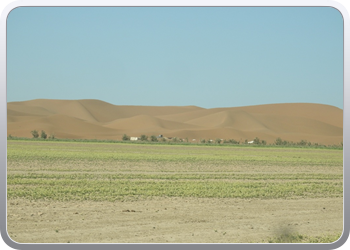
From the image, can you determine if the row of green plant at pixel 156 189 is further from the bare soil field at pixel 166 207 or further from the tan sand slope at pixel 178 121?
the tan sand slope at pixel 178 121

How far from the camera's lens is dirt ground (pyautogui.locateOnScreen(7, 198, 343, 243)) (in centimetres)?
825

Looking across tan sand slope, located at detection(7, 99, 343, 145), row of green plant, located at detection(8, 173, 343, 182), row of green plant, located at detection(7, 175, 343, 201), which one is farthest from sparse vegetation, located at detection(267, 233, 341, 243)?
tan sand slope, located at detection(7, 99, 343, 145)

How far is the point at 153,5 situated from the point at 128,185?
368 inches

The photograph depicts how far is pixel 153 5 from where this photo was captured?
6469 millimetres

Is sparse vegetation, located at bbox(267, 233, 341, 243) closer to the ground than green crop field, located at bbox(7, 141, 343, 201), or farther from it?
closer to the ground

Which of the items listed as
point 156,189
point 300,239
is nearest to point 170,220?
point 300,239

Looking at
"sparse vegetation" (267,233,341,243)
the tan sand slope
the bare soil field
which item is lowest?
"sparse vegetation" (267,233,341,243)

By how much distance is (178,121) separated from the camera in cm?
11731

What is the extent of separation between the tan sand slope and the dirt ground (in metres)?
68.4

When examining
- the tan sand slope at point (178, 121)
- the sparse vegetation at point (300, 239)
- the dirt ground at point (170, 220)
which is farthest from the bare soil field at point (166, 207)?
the tan sand slope at point (178, 121)

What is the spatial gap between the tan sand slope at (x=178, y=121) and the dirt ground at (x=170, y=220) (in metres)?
68.4

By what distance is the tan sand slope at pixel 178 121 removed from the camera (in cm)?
8800

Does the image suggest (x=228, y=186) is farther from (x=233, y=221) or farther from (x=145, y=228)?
(x=145, y=228)

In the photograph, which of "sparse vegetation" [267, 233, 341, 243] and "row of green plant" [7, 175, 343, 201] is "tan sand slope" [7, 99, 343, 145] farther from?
"sparse vegetation" [267, 233, 341, 243]
